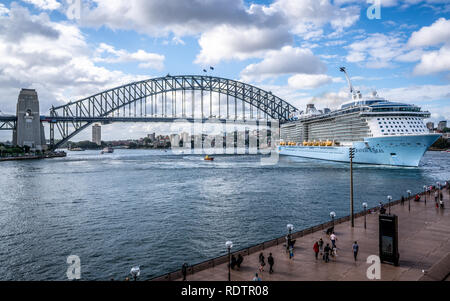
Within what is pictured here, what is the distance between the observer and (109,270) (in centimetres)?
1455

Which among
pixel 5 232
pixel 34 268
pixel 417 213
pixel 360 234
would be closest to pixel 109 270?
pixel 34 268

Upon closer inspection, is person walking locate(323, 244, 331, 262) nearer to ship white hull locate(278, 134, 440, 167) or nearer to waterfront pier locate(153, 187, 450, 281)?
waterfront pier locate(153, 187, 450, 281)

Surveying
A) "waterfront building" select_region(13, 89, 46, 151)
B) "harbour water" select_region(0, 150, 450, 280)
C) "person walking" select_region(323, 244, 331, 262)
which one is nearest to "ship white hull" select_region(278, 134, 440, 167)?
"harbour water" select_region(0, 150, 450, 280)

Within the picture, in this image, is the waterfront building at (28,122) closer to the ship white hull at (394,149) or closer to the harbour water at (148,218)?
the harbour water at (148,218)

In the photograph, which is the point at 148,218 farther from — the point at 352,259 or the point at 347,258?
the point at 352,259

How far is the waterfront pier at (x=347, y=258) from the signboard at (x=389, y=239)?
0.31 meters

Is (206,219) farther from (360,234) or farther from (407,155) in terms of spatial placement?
(407,155)

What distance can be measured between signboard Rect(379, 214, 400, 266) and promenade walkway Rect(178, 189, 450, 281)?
330 mm

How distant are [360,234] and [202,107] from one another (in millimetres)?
117461

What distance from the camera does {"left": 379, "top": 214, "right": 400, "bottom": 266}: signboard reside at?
11.9 meters

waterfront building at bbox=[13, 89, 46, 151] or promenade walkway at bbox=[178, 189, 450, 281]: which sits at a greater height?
waterfront building at bbox=[13, 89, 46, 151]

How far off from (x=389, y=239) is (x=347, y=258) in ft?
6.19

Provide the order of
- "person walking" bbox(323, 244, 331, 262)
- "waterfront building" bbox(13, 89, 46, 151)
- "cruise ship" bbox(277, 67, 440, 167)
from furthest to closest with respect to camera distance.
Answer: "waterfront building" bbox(13, 89, 46, 151), "cruise ship" bbox(277, 67, 440, 167), "person walking" bbox(323, 244, 331, 262)
